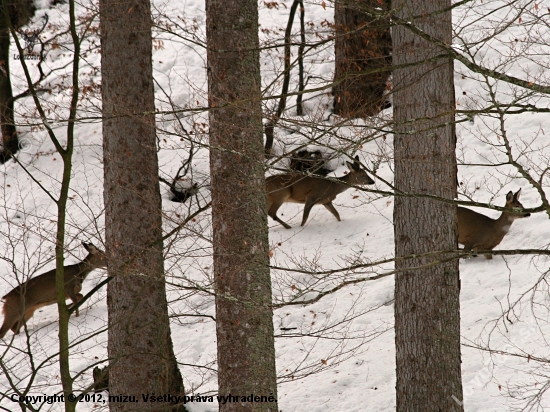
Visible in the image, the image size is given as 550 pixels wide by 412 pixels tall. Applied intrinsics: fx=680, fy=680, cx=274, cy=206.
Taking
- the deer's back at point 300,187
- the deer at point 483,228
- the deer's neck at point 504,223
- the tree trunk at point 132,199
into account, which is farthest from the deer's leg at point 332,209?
the tree trunk at point 132,199

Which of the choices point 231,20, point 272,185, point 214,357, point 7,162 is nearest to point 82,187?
point 7,162

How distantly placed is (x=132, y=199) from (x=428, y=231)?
2986 mm

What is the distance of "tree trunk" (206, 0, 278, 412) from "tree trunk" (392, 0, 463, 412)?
5.02 feet

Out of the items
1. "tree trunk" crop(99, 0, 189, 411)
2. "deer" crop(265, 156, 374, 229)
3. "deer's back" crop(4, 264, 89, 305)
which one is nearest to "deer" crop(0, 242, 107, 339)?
"deer's back" crop(4, 264, 89, 305)

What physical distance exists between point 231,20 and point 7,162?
472 inches

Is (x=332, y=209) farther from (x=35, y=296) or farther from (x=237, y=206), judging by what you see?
(x=237, y=206)

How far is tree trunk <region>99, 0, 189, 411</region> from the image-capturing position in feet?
22.7

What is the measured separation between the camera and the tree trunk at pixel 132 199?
6.91m

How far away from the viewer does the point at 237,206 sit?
18.4ft

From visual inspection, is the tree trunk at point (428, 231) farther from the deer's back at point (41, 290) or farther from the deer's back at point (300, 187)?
the deer's back at point (41, 290)

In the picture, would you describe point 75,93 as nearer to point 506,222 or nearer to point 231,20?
point 231,20

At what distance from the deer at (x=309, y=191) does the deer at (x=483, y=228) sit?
2.27m

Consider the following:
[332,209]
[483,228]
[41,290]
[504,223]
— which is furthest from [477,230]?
[41,290]

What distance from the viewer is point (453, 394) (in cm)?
640
